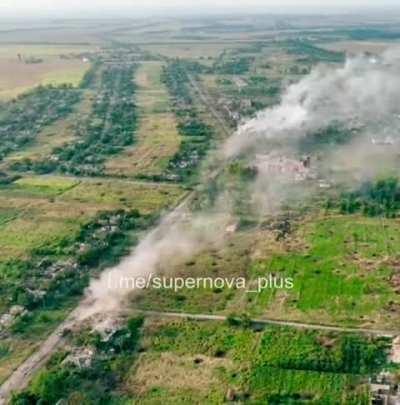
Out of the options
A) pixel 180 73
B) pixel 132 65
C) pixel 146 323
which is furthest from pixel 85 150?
pixel 132 65

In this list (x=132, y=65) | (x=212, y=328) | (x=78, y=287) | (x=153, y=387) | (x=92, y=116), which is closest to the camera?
(x=153, y=387)

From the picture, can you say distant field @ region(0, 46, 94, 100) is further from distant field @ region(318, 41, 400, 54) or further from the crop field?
distant field @ region(318, 41, 400, 54)

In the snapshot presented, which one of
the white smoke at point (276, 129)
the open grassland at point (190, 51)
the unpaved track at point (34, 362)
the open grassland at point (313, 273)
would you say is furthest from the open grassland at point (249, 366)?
the open grassland at point (190, 51)

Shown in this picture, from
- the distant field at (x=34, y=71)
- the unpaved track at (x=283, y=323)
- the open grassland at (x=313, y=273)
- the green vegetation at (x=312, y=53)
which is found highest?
the green vegetation at (x=312, y=53)

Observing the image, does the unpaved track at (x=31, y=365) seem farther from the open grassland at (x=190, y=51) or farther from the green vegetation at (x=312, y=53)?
the open grassland at (x=190, y=51)

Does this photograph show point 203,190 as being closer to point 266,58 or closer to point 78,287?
point 78,287

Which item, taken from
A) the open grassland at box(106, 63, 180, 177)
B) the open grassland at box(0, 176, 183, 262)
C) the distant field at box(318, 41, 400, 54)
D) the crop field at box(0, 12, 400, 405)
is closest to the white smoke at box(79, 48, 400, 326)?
the crop field at box(0, 12, 400, 405)
